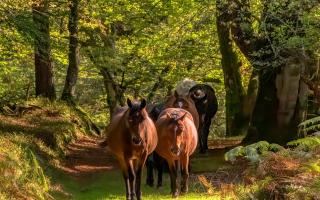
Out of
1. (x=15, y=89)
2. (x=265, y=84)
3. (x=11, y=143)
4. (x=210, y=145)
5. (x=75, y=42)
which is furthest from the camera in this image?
(x=15, y=89)

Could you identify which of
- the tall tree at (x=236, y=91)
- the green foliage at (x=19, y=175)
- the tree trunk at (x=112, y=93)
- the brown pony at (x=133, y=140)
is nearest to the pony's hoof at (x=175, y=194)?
the brown pony at (x=133, y=140)

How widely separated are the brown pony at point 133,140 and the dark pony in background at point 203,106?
6748 mm

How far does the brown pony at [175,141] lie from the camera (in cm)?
1273

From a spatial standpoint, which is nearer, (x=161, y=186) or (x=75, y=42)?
(x=161, y=186)

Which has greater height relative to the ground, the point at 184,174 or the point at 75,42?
the point at 75,42

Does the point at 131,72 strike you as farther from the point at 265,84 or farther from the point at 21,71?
the point at 265,84

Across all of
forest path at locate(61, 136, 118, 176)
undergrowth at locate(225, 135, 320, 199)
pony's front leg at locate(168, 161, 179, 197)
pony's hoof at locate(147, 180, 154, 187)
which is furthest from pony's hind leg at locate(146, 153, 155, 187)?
undergrowth at locate(225, 135, 320, 199)

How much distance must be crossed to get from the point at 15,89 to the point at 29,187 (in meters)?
24.5

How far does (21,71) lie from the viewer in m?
35.9

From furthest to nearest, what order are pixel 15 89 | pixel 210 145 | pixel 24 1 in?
pixel 15 89
pixel 210 145
pixel 24 1

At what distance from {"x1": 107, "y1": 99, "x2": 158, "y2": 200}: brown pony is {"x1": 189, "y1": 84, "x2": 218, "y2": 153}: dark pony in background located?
6748 millimetres

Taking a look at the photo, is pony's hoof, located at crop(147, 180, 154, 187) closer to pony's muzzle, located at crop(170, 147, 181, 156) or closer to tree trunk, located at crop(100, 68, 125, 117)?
pony's muzzle, located at crop(170, 147, 181, 156)

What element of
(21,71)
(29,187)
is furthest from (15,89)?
(29,187)

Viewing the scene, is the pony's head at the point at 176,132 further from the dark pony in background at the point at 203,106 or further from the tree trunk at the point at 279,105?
the dark pony in background at the point at 203,106
